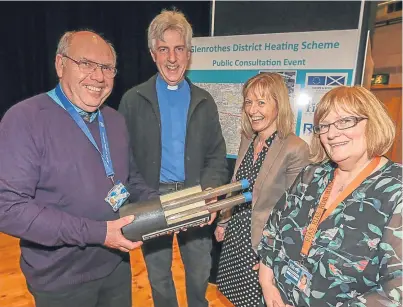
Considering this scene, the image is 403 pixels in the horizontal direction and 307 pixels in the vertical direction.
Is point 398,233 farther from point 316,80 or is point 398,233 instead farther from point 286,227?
point 316,80

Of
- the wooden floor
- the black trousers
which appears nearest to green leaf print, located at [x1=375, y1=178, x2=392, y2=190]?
the black trousers

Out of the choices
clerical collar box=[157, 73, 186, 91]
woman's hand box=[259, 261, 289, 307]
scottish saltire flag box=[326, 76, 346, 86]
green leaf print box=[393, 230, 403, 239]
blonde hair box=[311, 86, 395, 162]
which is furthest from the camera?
scottish saltire flag box=[326, 76, 346, 86]

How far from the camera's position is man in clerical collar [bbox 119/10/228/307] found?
69.9 inches

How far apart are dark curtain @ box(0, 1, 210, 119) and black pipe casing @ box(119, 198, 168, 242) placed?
9.62 ft

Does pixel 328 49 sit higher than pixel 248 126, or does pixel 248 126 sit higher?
pixel 328 49

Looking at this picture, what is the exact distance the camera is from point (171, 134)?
183cm

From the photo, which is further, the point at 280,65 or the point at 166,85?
the point at 280,65

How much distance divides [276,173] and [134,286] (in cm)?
169

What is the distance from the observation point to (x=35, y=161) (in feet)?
3.73

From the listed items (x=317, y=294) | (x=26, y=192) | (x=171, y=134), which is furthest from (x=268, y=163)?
(x=26, y=192)

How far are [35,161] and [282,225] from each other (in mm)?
925

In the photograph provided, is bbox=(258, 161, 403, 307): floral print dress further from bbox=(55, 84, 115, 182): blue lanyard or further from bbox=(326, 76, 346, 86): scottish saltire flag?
bbox=(326, 76, 346, 86): scottish saltire flag

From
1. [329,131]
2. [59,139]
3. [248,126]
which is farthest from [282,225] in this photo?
[59,139]

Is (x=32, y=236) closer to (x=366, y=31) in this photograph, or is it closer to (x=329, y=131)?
(x=329, y=131)
